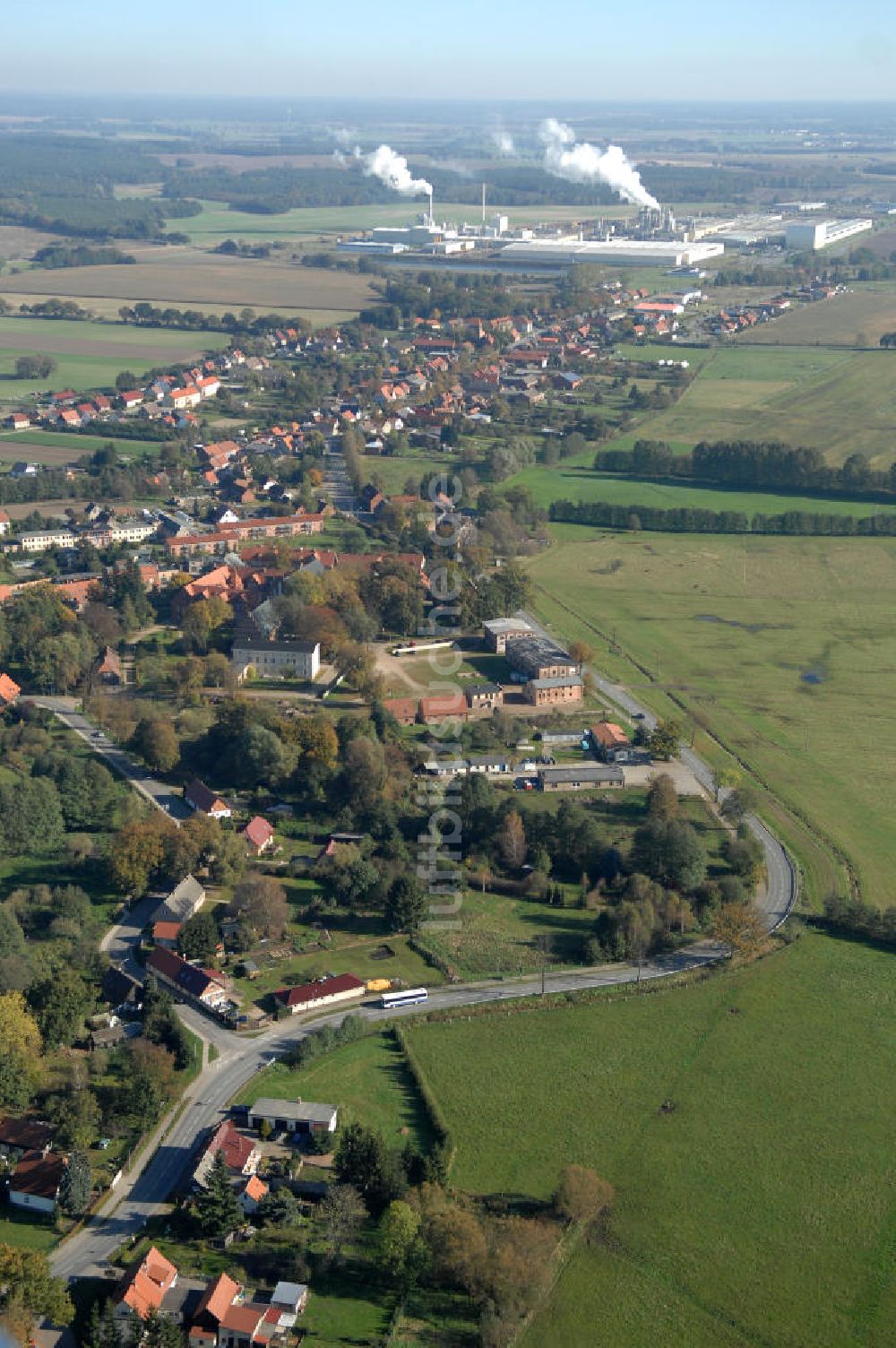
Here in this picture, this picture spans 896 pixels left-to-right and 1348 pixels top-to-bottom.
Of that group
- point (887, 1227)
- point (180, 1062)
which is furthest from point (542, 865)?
point (887, 1227)

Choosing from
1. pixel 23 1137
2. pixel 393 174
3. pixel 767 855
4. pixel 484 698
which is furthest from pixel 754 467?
pixel 393 174

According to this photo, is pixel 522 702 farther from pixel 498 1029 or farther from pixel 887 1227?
pixel 887 1227

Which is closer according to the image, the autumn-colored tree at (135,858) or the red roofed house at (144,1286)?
the red roofed house at (144,1286)

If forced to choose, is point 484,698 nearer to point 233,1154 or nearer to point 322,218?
point 233,1154

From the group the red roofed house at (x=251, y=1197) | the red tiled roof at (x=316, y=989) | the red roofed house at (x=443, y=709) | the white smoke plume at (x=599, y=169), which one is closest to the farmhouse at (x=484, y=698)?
the red roofed house at (x=443, y=709)

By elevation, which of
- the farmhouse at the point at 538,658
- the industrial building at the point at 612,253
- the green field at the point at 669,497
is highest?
the industrial building at the point at 612,253

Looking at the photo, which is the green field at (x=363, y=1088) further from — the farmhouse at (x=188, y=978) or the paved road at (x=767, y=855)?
the paved road at (x=767, y=855)
